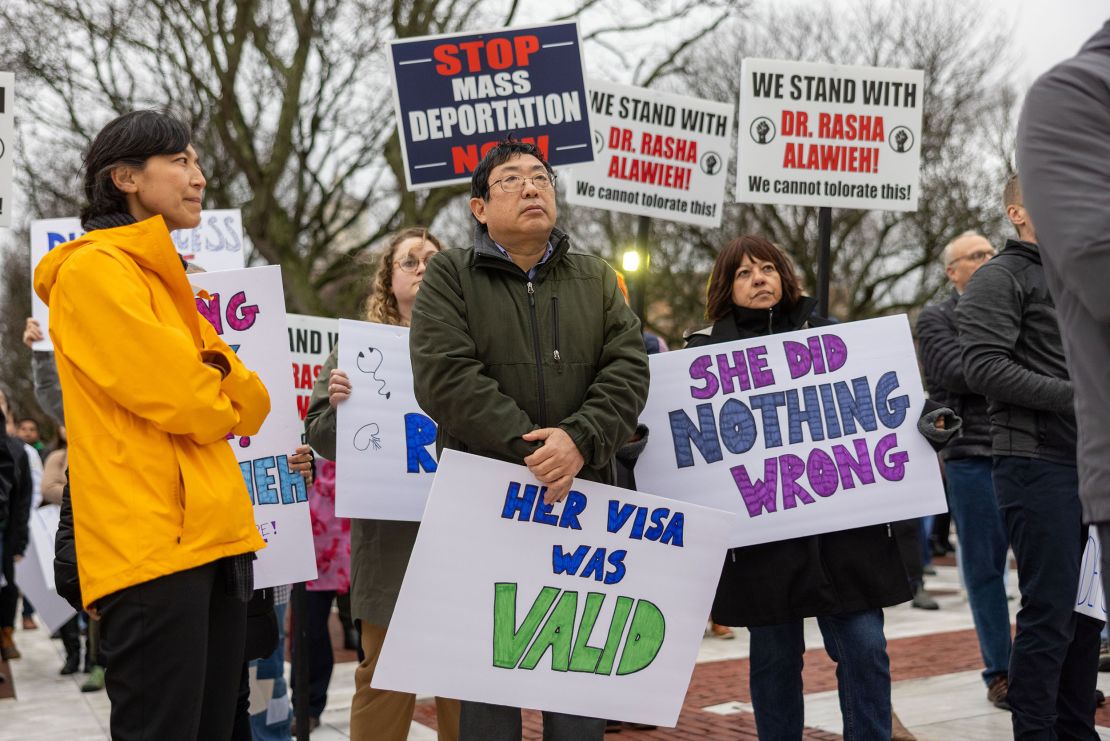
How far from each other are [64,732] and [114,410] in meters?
4.48

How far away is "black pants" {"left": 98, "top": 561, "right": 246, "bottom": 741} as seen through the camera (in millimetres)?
2766

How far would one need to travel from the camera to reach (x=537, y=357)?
3432 millimetres

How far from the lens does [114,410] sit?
9.27 ft

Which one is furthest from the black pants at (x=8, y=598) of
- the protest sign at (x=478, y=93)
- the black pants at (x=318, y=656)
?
the protest sign at (x=478, y=93)

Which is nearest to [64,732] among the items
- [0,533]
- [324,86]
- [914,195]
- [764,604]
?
[0,533]

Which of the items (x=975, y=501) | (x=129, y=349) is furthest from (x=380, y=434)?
(x=975, y=501)

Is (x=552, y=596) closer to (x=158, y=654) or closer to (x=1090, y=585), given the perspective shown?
(x=158, y=654)

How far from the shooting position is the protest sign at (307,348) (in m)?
5.43

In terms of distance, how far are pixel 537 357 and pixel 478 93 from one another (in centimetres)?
255

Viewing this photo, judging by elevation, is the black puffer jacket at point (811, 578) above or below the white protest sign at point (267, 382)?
below

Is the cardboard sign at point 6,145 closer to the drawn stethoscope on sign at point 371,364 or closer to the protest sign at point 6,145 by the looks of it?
the protest sign at point 6,145

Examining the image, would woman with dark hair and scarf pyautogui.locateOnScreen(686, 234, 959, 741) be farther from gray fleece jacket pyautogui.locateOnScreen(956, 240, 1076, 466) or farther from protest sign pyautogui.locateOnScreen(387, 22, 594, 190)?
protest sign pyautogui.locateOnScreen(387, 22, 594, 190)

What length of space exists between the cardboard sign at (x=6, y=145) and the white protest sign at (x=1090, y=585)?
466 centimetres

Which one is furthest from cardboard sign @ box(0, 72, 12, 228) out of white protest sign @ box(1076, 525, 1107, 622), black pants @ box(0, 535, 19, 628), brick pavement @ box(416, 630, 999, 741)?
black pants @ box(0, 535, 19, 628)
